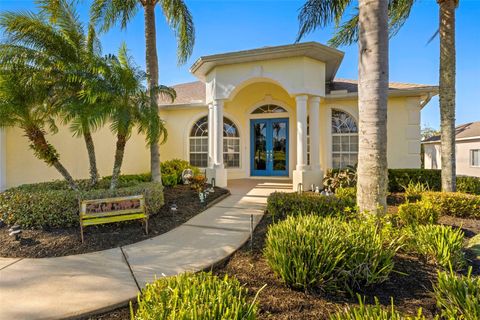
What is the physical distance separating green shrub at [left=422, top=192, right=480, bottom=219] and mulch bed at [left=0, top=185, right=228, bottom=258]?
21.3ft

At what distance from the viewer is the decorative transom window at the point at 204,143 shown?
13.5 meters

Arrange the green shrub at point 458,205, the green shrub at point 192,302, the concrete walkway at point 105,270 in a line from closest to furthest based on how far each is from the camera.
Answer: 1. the green shrub at point 192,302
2. the concrete walkway at point 105,270
3. the green shrub at point 458,205

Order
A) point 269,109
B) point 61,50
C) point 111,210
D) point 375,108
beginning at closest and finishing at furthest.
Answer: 1. point 375,108
2. point 111,210
3. point 61,50
4. point 269,109

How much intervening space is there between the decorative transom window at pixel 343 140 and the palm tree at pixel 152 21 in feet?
24.7

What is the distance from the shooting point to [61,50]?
622 cm

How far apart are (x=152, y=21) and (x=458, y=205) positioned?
10049mm

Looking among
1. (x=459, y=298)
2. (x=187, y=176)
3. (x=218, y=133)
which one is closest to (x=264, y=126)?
(x=218, y=133)

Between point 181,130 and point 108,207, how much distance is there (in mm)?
8678

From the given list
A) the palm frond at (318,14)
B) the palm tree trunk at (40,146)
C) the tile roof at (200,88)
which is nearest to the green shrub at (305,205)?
the palm tree trunk at (40,146)

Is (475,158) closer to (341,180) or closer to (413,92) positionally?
(413,92)

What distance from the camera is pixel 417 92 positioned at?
34.3 feet

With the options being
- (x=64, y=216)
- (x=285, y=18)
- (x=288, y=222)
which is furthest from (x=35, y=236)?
(x=285, y=18)

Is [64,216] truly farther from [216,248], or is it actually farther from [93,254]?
[216,248]

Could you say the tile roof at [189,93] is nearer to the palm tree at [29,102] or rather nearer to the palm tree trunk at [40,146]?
the palm tree at [29,102]
